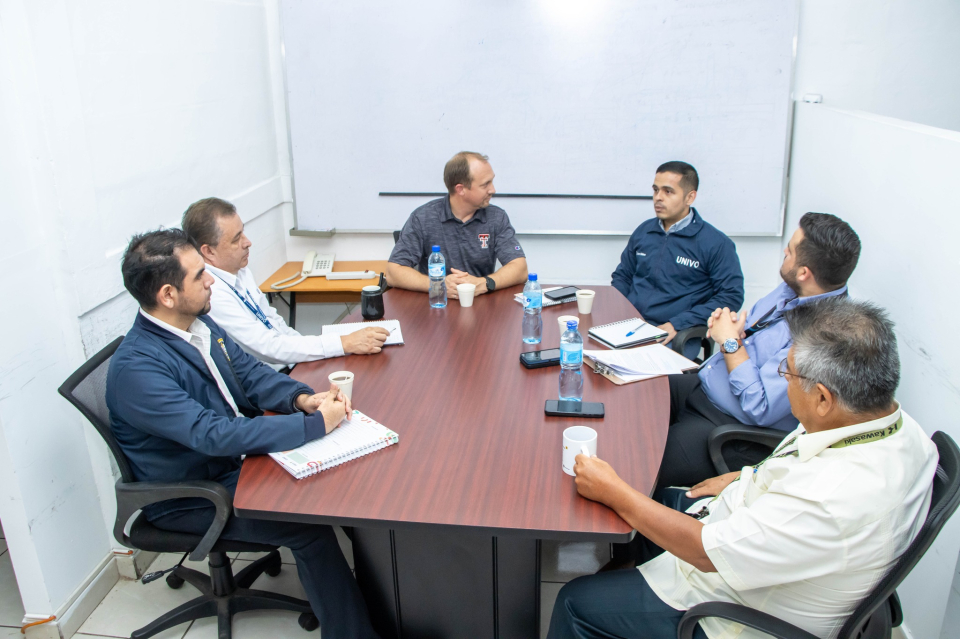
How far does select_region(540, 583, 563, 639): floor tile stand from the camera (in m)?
2.38

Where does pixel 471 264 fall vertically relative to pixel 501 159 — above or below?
below

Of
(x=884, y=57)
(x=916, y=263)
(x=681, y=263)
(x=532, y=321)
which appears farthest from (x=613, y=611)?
(x=884, y=57)

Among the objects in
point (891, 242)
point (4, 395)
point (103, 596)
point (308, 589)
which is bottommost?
point (103, 596)

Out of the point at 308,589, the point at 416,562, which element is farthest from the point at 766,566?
the point at 308,589

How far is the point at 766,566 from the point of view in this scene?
1399 millimetres

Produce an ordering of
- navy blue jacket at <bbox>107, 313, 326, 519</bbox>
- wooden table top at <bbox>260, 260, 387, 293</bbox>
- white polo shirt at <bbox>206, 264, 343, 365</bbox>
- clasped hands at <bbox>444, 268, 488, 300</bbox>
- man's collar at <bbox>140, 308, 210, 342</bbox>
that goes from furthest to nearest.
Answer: wooden table top at <bbox>260, 260, 387, 293</bbox> → clasped hands at <bbox>444, 268, 488, 300</bbox> → white polo shirt at <bbox>206, 264, 343, 365</bbox> → man's collar at <bbox>140, 308, 210, 342</bbox> → navy blue jacket at <bbox>107, 313, 326, 519</bbox>

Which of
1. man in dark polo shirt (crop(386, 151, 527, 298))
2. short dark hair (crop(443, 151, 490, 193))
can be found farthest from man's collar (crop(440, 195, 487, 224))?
short dark hair (crop(443, 151, 490, 193))

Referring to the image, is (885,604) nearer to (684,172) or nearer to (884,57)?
(684,172)

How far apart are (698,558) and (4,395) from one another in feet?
6.58

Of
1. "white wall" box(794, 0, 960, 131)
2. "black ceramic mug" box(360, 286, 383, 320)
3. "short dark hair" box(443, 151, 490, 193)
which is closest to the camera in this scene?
"black ceramic mug" box(360, 286, 383, 320)

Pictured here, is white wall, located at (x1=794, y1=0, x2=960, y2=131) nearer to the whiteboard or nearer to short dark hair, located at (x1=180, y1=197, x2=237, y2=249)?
the whiteboard

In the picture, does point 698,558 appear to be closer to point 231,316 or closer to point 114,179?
point 231,316

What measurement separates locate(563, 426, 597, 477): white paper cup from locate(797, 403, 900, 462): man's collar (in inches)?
18.6

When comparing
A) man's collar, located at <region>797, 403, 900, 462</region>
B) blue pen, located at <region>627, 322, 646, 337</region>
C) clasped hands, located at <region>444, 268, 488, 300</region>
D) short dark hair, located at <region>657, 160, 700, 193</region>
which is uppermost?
short dark hair, located at <region>657, 160, 700, 193</region>
